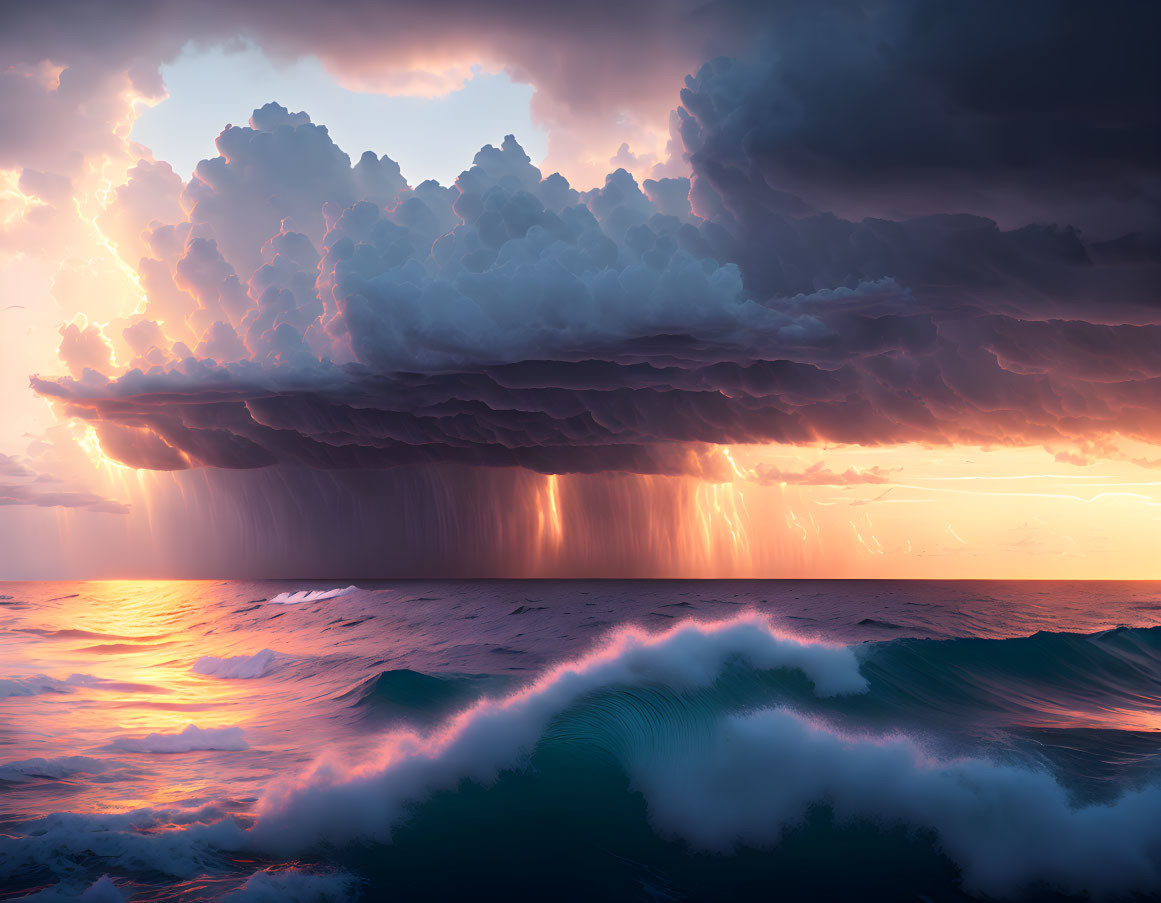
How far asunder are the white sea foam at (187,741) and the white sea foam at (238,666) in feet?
34.8

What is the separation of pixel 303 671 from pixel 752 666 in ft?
57.6

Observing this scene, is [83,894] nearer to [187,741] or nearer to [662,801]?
[662,801]

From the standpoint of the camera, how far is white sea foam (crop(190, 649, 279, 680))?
87.2 feet

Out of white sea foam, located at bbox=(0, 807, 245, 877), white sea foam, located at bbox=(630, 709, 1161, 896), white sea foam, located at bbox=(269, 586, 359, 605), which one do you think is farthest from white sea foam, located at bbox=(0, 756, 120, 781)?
white sea foam, located at bbox=(269, 586, 359, 605)

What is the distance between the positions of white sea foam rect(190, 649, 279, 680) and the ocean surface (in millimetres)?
6134

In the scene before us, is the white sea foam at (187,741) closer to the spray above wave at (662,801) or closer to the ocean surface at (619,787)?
the ocean surface at (619,787)

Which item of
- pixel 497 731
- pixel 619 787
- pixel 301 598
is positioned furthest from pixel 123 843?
pixel 301 598

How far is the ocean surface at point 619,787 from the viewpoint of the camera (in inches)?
350

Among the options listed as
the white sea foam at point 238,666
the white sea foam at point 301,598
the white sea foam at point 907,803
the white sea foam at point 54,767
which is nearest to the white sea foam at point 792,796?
the white sea foam at point 907,803

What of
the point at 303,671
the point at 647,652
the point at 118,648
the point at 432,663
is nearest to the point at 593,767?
the point at 647,652

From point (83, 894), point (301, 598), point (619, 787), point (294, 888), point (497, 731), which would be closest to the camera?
point (83, 894)

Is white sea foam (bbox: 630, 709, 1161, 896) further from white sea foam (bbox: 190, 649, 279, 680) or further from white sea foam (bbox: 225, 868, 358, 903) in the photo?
white sea foam (bbox: 190, 649, 279, 680)

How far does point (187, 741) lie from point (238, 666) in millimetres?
13568

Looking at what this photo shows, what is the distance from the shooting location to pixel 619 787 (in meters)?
11.7
